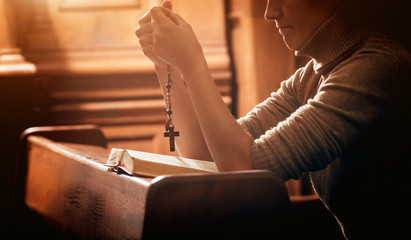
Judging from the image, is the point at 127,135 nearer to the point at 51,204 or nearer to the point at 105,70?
the point at 105,70

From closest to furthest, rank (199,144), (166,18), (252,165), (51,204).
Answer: (252,165), (166,18), (199,144), (51,204)

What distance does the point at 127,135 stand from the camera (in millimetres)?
3289

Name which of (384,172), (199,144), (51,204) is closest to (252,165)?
(384,172)

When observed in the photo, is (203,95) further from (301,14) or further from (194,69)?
(301,14)

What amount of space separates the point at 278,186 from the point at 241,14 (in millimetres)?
2450

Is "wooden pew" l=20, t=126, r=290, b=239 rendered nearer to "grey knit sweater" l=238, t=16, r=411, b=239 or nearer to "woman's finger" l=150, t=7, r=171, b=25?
"grey knit sweater" l=238, t=16, r=411, b=239

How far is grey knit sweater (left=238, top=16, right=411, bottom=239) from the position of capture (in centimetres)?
109

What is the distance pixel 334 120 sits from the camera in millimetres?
1091

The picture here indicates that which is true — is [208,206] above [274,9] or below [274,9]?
below

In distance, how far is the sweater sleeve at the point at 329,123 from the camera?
1083mm

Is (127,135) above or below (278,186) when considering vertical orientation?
below

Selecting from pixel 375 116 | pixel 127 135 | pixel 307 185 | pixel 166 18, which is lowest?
pixel 307 185

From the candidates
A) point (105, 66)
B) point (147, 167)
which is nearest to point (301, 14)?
point (147, 167)

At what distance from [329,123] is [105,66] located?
235 cm
